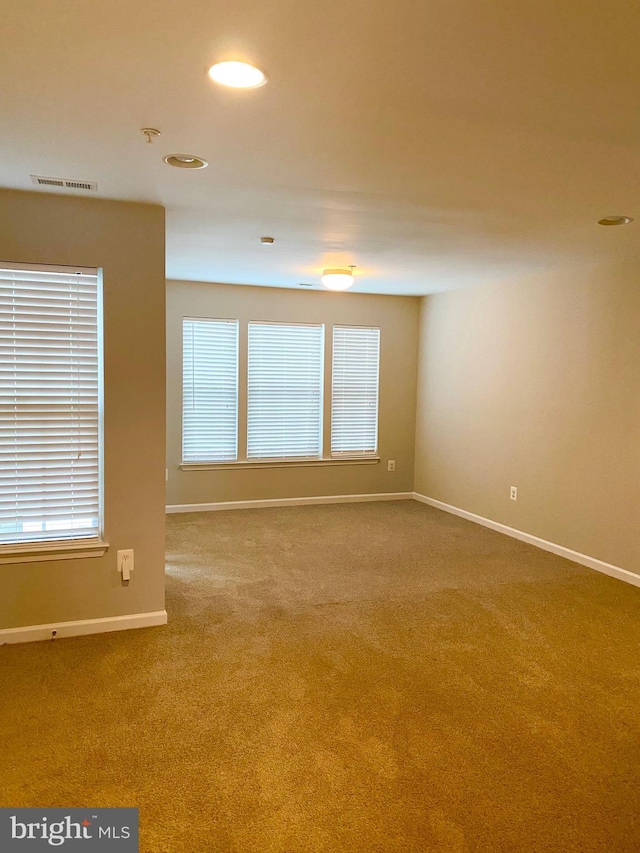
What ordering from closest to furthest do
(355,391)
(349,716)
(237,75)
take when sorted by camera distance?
(237,75), (349,716), (355,391)

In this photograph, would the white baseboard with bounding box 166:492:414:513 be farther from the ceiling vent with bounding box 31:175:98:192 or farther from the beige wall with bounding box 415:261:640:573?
the ceiling vent with bounding box 31:175:98:192

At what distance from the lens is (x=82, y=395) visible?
11.2 ft

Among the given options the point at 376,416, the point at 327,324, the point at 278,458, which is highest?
the point at 327,324

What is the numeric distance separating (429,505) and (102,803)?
536 centimetres

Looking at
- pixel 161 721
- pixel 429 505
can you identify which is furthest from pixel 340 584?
pixel 429 505

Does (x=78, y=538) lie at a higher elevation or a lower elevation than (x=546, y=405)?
lower

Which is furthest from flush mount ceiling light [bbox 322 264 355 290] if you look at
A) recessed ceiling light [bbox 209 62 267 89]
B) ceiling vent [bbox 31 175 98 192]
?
recessed ceiling light [bbox 209 62 267 89]

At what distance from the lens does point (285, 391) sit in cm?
679

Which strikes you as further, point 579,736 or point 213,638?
point 213,638

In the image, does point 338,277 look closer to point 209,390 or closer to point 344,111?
point 209,390

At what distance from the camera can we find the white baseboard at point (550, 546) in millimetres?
4512

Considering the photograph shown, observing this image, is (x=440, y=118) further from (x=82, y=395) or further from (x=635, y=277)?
(x=635, y=277)

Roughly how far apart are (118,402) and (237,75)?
204 cm

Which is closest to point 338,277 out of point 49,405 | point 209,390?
point 209,390
